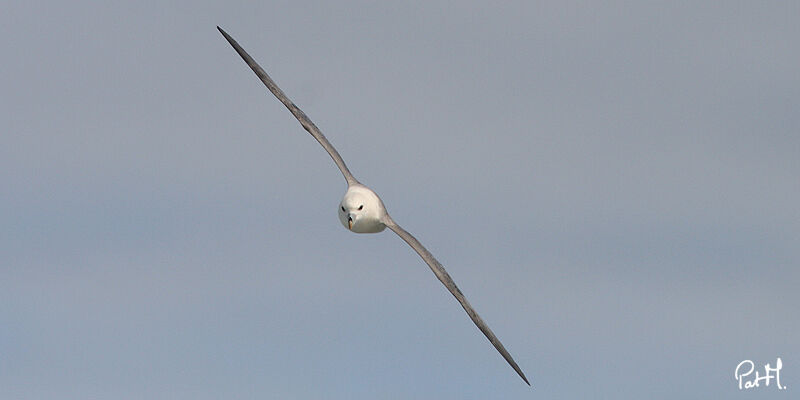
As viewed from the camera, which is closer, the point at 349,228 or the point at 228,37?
the point at 349,228

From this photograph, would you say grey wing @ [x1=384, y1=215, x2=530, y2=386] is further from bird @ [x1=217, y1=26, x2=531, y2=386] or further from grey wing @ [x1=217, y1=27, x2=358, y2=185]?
grey wing @ [x1=217, y1=27, x2=358, y2=185]

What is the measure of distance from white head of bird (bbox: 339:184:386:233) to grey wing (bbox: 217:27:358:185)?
1537 millimetres

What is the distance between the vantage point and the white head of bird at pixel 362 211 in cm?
4241

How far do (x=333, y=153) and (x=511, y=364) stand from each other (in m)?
9.33

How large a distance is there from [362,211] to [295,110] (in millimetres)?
6478

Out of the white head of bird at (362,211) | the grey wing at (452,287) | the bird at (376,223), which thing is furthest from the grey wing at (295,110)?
the grey wing at (452,287)

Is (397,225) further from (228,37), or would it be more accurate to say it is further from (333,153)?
(228,37)

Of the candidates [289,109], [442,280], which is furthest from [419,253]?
[289,109]

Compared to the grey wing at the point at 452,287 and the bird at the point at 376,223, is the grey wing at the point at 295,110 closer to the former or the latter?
the bird at the point at 376,223

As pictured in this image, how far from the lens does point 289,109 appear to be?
157 feet

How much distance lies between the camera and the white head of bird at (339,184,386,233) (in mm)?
42406

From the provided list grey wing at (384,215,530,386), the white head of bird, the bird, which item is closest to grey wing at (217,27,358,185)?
the bird

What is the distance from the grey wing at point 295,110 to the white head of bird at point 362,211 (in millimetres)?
1537

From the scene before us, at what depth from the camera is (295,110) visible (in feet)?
157
